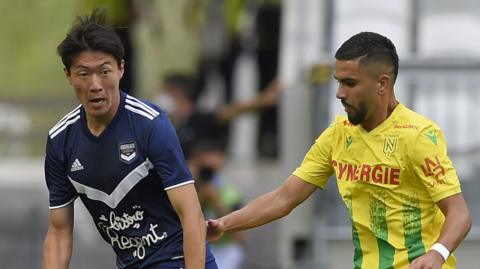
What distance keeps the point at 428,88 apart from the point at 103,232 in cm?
536

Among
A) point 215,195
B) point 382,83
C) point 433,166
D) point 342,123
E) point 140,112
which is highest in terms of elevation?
point 382,83

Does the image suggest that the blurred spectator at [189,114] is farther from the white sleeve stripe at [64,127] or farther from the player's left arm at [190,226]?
the player's left arm at [190,226]

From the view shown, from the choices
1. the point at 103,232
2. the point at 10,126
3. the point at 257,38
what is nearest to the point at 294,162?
→ the point at 103,232

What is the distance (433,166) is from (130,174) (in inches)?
60.4

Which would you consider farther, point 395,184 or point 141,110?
point 141,110

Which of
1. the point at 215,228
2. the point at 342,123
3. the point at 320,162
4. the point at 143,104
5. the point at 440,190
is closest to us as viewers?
the point at 440,190

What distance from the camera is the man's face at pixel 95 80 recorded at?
28.6ft

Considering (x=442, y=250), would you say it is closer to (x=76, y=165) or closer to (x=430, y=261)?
(x=430, y=261)

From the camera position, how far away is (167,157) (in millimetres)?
8711

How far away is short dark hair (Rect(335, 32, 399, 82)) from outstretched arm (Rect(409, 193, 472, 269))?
2.43 ft

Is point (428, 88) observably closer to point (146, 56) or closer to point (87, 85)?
point (87, 85)

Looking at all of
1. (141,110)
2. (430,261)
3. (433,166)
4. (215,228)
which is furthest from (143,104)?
(430,261)

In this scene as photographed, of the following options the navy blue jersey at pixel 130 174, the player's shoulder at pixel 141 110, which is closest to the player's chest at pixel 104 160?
the navy blue jersey at pixel 130 174

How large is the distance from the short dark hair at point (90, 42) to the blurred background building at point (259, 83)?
354 centimetres
